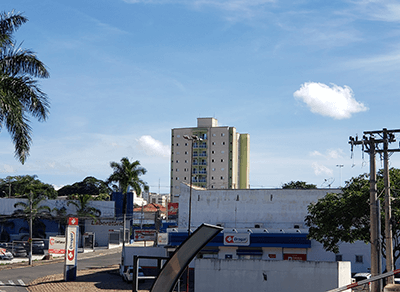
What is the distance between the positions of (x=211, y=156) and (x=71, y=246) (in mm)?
97489

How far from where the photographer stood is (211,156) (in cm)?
13725

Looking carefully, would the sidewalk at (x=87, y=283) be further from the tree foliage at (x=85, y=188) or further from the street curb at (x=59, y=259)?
the tree foliage at (x=85, y=188)

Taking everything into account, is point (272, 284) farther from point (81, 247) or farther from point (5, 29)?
point (81, 247)

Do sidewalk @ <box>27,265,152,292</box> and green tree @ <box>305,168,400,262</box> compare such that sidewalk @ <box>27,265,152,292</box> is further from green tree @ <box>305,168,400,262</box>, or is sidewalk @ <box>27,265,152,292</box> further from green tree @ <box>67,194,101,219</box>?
green tree @ <box>67,194,101,219</box>

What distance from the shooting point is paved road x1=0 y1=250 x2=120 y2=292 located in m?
37.9

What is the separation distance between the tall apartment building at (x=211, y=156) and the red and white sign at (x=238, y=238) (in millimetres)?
84565

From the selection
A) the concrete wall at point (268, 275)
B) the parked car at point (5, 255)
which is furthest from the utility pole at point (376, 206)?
the parked car at point (5, 255)

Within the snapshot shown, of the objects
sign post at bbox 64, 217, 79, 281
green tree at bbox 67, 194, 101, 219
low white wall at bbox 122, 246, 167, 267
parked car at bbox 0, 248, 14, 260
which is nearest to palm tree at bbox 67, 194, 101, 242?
green tree at bbox 67, 194, 101, 219

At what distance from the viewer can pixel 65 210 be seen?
76500 millimetres

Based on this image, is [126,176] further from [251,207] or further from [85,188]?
[85,188]

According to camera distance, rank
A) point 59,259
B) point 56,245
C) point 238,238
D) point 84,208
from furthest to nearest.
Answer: point 84,208 < point 59,259 < point 56,245 < point 238,238

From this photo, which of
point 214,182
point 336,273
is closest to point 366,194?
point 336,273

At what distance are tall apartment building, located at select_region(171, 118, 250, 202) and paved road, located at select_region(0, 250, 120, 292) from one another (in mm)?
70447

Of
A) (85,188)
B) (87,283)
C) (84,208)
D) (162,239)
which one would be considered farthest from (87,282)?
(85,188)
